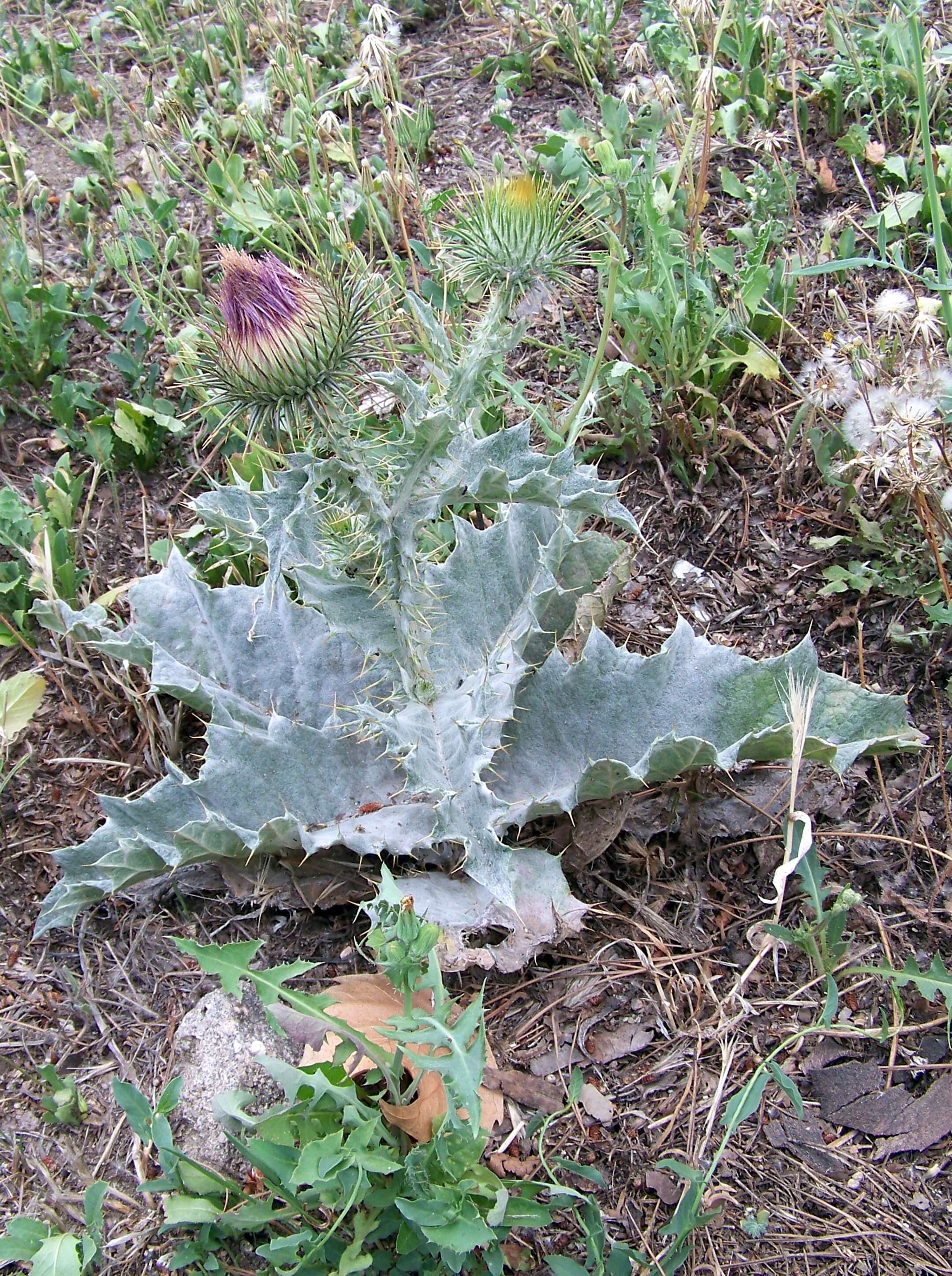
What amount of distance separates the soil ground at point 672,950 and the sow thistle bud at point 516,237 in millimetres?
984

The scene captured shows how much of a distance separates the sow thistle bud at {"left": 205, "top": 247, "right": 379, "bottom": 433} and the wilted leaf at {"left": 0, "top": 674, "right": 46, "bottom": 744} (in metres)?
1.21

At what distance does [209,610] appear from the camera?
107 inches

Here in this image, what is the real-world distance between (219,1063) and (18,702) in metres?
1.28

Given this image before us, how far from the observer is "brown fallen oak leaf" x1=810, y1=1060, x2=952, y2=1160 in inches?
79.0

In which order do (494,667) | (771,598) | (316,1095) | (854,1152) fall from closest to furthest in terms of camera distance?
(316,1095)
(854,1152)
(494,667)
(771,598)

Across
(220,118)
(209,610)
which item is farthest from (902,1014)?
(220,118)

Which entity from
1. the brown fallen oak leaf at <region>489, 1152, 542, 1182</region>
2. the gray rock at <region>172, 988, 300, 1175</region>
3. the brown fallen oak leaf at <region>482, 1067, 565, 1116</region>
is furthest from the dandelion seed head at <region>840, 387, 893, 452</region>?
the gray rock at <region>172, 988, 300, 1175</region>

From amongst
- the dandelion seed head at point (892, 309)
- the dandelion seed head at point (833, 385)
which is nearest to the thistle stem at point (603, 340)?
the dandelion seed head at point (833, 385)

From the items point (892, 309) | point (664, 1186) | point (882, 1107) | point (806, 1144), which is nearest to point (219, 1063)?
point (664, 1186)

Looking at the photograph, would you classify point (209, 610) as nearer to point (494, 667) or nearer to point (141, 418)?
point (494, 667)

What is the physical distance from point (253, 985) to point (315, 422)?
4.03ft

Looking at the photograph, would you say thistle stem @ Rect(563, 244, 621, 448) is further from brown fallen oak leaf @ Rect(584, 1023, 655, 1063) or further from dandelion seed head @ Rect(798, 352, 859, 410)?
brown fallen oak leaf @ Rect(584, 1023, 655, 1063)

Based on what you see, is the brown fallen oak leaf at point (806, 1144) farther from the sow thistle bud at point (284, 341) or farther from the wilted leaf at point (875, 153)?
the wilted leaf at point (875, 153)

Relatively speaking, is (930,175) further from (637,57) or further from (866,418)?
(637,57)
